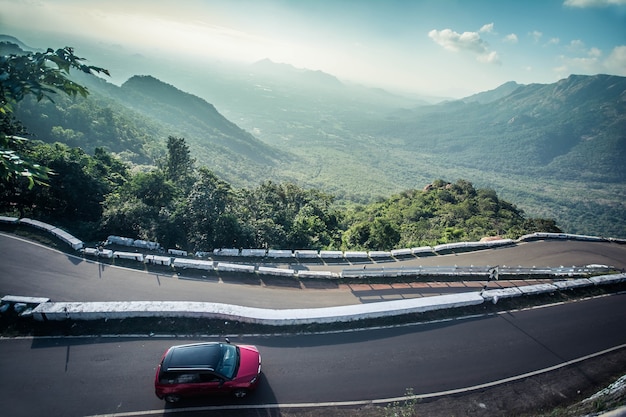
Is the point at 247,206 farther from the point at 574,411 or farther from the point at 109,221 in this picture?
the point at 574,411

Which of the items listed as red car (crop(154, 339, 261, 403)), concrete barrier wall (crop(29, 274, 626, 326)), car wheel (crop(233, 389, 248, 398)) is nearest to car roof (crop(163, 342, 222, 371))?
red car (crop(154, 339, 261, 403))

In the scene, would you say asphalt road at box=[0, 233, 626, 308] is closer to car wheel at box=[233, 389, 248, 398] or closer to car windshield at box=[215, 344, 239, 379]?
car windshield at box=[215, 344, 239, 379]

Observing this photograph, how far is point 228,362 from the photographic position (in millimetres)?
9961

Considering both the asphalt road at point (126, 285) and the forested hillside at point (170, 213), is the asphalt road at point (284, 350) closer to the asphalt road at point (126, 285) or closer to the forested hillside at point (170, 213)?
the asphalt road at point (126, 285)

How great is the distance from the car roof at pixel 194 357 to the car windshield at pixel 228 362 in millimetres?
130

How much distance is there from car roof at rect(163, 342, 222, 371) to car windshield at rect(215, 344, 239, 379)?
130 millimetres

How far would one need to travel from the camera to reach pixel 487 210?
46.7 meters

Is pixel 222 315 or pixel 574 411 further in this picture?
pixel 222 315

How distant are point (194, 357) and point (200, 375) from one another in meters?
0.58

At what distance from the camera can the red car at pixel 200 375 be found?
9484 millimetres

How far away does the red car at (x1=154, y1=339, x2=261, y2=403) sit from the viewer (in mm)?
9484

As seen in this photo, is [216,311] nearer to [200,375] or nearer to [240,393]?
[200,375]

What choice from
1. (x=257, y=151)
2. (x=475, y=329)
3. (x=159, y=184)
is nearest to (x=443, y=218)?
(x=475, y=329)

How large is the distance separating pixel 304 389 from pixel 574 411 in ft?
27.3
